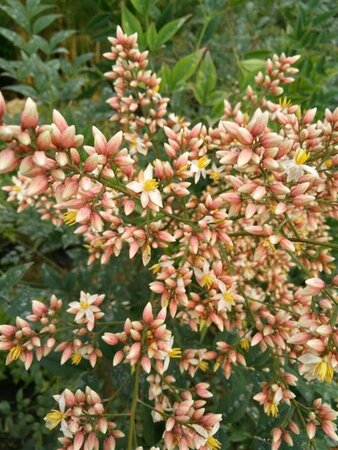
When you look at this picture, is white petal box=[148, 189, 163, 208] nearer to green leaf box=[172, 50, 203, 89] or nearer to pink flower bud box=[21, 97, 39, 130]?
pink flower bud box=[21, 97, 39, 130]

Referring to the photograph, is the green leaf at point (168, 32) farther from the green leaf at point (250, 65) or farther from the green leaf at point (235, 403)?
the green leaf at point (235, 403)

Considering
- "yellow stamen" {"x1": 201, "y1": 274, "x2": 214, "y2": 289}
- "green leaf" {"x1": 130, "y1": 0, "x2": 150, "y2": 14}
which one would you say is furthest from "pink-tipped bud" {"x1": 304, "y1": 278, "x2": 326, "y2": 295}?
"green leaf" {"x1": 130, "y1": 0, "x2": 150, "y2": 14}

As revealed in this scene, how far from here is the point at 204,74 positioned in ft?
6.13

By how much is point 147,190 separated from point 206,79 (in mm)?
1041

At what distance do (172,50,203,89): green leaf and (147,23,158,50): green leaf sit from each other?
0.36ft

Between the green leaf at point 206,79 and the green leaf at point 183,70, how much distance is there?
0.06 m

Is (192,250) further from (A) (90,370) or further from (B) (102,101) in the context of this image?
(B) (102,101)

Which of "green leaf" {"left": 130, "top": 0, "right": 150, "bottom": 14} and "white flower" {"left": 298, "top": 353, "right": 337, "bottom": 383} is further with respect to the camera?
"green leaf" {"left": 130, "top": 0, "right": 150, "bottom": 14}

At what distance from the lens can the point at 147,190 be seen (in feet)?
3.21

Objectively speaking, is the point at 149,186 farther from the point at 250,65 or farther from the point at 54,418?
the point at 250,65

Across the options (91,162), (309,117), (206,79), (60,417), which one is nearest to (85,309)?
(60,417)

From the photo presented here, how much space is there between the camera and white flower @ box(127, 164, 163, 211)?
952 millimetres

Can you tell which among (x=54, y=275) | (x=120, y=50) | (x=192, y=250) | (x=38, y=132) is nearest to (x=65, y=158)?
(x=38, y=132)

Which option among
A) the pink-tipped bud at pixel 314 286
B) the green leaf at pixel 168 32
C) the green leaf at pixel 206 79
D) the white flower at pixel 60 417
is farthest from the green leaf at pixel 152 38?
the white flower at pixel 60 417
